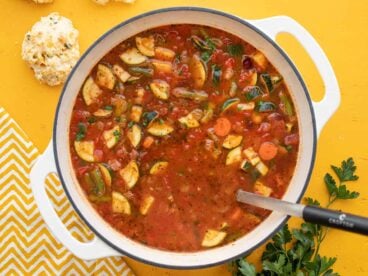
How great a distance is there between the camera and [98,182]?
2729 mm

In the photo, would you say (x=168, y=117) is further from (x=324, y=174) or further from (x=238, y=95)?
(x=324, y=174)

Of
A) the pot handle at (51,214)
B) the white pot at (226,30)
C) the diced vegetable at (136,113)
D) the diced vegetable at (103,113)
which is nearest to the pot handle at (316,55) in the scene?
the white pot at (226,30)

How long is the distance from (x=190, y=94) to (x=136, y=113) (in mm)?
220

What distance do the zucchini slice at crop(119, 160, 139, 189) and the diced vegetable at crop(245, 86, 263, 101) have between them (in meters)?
0.51

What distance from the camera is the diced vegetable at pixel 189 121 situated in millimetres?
2678

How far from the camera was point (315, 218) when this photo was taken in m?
2.26

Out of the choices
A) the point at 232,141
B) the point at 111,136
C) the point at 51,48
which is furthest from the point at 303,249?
the point at 51,48

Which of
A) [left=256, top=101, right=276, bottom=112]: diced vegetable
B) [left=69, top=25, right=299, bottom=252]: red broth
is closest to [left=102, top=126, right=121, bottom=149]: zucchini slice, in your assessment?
[left=69, top=25, right=299, bottom=252]: red broth

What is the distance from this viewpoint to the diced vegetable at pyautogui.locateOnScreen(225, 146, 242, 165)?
8.81ft

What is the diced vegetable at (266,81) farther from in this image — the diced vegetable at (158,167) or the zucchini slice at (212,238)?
the zucchini slice at (212,238)

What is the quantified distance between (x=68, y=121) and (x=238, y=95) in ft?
2.16

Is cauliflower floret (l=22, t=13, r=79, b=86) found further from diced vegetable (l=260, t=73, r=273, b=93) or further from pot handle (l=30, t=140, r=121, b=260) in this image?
diced vegetable (l=260, t=73, r=273, b=93)

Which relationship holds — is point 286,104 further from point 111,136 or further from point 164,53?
point 111,136

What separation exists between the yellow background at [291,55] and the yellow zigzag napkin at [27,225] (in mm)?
69
